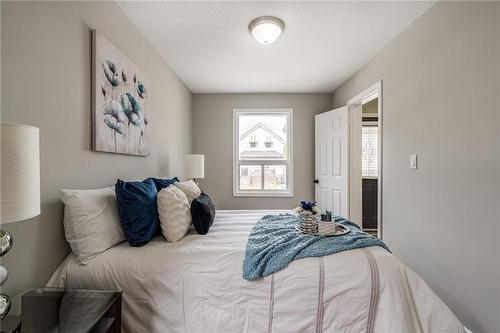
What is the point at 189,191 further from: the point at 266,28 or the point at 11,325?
the point at 266,28

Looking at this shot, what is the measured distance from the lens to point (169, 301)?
1303 mm

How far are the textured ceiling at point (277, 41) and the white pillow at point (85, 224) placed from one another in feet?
5.10

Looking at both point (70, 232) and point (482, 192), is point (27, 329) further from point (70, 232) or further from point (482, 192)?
point (482, 192)

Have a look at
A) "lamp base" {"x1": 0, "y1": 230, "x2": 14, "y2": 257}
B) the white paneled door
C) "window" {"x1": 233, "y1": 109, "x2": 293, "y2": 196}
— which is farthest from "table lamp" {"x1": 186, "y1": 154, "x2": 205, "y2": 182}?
"lamp base" {"x1": 0, "y1": 230, "x2": 14, "y2": 257}

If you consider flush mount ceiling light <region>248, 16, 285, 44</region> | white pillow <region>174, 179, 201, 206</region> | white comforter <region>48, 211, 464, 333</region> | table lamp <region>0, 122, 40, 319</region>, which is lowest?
white comforter <region>48, 211, 464, 333</region>

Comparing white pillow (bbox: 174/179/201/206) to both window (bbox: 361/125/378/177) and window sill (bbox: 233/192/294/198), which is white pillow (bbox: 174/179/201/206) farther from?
window (bbox: 361/125/378/177)

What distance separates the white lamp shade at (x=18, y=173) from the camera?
70 centimetres

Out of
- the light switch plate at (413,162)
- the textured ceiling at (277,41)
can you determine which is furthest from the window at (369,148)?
the light switch plate at (413,162)

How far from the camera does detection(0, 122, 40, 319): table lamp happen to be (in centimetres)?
70

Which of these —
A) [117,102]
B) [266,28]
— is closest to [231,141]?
[266,28]

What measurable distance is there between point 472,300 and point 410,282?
30.7 inches

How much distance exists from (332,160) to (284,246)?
257 cm

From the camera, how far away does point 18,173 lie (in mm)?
729

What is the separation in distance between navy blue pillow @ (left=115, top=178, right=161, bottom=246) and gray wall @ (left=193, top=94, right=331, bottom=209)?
8.72 feet
